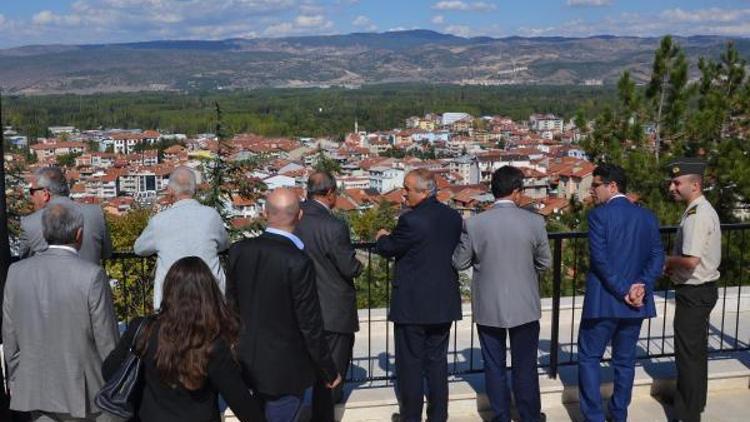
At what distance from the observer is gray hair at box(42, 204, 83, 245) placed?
10.4ft

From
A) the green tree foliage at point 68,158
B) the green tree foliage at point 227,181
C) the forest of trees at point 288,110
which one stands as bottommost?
the green tree foliage at point 68,158

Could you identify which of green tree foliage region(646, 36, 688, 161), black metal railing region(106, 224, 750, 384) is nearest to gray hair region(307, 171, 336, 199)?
black metal railing region(106, 224, 750, 384)

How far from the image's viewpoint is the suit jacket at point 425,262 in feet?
13.1

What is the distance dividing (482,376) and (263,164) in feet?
20.5

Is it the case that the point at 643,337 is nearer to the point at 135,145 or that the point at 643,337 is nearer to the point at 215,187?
the point at 215,187

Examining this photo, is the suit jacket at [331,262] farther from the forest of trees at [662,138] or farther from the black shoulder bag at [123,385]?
the forest of trees at [662,138]

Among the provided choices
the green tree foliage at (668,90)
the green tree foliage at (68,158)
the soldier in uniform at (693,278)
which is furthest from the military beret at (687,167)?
the green tree foliage at (68,158)

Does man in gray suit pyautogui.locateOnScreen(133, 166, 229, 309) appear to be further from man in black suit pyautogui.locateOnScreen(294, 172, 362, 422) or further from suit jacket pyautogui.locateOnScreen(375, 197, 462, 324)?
suit jacket pyautogui.locateOnScreen(375, 197, 462, 324)

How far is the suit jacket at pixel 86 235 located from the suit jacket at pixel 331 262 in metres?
1.03

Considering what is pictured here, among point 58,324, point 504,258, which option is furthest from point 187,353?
point 504,258

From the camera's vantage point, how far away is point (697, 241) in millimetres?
4137

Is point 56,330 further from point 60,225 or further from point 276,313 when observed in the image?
point 276,313

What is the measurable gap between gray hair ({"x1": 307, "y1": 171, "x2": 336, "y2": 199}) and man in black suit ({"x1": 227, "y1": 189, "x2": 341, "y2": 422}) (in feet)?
2.19

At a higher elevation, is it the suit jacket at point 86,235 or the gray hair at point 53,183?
the gray hair at point 53,183
